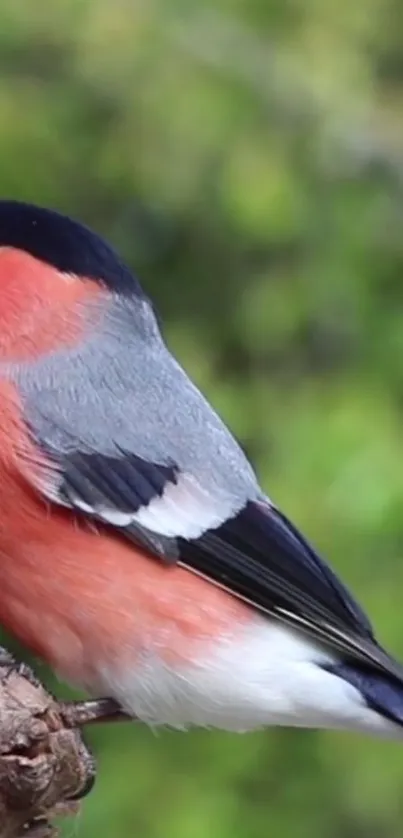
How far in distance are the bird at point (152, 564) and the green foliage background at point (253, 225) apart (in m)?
0.62

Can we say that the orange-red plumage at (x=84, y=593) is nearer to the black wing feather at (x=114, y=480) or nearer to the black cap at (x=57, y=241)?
the black wing feather at (x=114, y=480)

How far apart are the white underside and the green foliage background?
65 centimetres

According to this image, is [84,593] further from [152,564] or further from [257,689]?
[257,689]

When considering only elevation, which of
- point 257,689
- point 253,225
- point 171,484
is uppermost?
point 253,225

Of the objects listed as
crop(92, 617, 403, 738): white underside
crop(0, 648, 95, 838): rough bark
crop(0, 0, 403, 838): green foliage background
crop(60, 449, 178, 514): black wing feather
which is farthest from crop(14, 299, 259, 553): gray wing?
crop(0, 0, 403, 838): green foliage background

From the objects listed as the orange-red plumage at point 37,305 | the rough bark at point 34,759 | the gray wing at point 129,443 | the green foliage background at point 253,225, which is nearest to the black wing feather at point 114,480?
the gray wing at point 129,443

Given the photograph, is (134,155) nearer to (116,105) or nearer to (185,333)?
(116,105)

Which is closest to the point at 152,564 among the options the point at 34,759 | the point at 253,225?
the point at 34,759

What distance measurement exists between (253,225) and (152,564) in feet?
3.78

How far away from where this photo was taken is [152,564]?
1717 mm

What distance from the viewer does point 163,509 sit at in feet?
5.82

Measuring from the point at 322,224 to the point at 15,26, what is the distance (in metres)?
0.71

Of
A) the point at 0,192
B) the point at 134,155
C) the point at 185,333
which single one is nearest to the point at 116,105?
the point at 134,155

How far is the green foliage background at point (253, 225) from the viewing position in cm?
246
